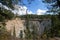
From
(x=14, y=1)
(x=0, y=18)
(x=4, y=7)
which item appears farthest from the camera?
(x=0, y=18)

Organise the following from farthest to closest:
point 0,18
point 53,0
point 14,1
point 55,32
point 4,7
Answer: point 53,0
point 55,32
point 0,18
point 4,7
point 14,1

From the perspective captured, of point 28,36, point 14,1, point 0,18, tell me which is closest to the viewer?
point 28,36

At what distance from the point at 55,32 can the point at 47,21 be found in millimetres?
1758

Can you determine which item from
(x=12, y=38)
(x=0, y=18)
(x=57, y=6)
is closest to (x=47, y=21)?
(x=57, y=6)

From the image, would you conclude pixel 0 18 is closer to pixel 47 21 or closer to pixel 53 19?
pixel 53 19

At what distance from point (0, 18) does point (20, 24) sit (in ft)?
10.5

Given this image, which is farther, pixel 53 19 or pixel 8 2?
pixel 53 19

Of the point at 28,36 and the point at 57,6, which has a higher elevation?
the point at 57,6

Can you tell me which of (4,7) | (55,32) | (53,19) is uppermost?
(4,7)

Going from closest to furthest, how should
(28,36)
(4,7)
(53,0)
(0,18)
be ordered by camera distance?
(28,36), (4,7), (0,18), (53,0)

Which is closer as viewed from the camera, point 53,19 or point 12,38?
point 12,38

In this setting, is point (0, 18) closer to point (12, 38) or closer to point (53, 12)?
point (12, 38)

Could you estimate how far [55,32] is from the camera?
10781 millimetres

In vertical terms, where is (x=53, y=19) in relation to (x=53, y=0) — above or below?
below
